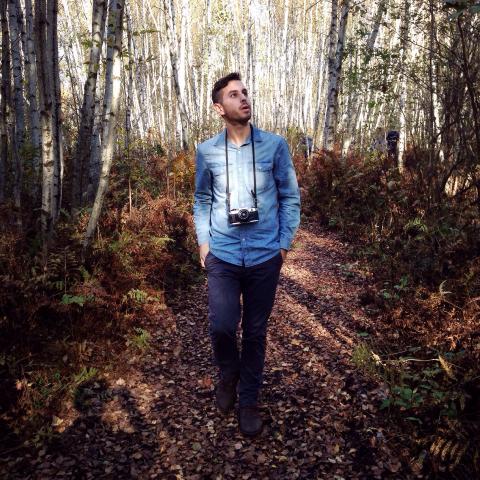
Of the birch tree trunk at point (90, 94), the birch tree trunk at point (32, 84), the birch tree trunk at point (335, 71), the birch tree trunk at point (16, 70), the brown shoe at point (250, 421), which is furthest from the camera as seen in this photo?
the birch tree trunk at point (335, 71)

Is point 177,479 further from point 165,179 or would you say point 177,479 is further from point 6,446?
point 165,179

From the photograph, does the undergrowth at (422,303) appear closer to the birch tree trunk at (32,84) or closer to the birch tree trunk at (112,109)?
the birch tree trunk at (112,109)

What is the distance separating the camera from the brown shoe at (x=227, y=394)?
312cm

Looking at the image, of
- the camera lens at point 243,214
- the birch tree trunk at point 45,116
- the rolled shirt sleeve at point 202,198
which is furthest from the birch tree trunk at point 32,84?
the camera lens at point 243,214

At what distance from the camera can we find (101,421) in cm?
302

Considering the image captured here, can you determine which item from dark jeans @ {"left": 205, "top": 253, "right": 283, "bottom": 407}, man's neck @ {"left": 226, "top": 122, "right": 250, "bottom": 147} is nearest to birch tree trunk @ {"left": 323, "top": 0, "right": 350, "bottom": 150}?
man's neck @ {"left": 226, "top": 122, "right": 250, "bottom": 147}

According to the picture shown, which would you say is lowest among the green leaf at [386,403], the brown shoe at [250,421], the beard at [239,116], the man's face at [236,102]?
the brown shoe at [250,421]

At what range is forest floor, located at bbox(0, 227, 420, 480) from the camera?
103 inches

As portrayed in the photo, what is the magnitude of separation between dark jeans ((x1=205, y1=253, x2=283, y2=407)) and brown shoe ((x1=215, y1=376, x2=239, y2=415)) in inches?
6.3

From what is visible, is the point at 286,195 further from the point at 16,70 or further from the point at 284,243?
the point at 16,70

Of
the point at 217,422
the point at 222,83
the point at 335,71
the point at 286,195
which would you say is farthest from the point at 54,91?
the point at 335,71

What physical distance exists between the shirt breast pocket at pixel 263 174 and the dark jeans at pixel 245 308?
0.51 meters

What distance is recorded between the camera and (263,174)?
2.70 m

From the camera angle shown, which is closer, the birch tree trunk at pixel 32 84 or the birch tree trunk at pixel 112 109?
the birch tree trunk at pixel 112 109
